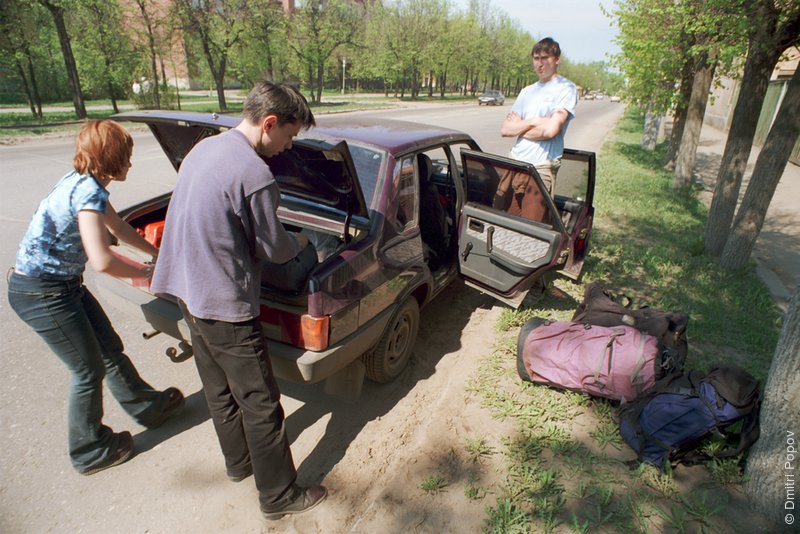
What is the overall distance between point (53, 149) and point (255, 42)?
1694 centimetres

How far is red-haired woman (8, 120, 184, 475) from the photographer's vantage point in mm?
2021

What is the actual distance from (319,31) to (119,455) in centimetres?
3657

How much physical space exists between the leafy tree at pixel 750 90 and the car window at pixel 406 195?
14.9ft

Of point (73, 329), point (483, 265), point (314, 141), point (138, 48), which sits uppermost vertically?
point (138, 48)

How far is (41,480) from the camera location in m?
2.36

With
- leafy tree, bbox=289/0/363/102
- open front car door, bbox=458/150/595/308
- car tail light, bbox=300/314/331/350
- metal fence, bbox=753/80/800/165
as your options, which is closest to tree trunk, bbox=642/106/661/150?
metal fence, bbox=753/80/800/165

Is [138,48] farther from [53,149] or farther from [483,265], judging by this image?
[483,265]

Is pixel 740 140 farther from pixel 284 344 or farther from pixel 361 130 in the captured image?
pixel 284 344

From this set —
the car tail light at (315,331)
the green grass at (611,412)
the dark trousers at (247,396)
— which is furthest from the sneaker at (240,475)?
the green grass at (611,412)

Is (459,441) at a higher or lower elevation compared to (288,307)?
lower

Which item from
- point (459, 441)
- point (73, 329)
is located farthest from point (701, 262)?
point (73, 329)

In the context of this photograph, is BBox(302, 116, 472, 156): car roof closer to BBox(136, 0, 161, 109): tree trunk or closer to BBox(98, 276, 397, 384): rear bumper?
BBox(98, 276, 397, 384): rear bumper

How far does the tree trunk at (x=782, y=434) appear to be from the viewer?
2.14 m

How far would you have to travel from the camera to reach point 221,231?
5.85 ft
